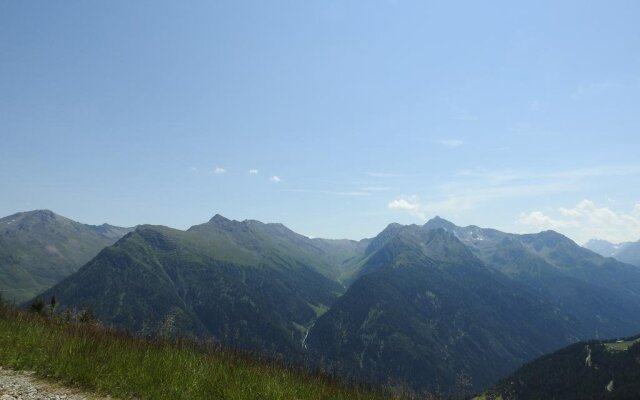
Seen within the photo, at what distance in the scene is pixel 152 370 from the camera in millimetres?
11172

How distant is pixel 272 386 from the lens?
10.9m

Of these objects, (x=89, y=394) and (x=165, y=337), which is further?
(x=165, y=337)

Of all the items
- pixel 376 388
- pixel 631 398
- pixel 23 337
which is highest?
pixel 23 337

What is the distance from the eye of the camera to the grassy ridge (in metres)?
10.3

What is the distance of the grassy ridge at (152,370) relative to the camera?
10331 millimetres

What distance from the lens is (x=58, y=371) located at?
11.0m

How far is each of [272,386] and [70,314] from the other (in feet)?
55.5

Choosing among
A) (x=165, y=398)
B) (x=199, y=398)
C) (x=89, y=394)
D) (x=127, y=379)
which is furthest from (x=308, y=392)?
(x=89, y=394)

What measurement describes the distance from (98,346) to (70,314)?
39.1 ft

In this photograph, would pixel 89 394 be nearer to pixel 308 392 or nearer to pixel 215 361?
pixel 215 361

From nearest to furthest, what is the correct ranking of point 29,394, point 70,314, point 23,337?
point 29,394, point 23,337, point 70,314

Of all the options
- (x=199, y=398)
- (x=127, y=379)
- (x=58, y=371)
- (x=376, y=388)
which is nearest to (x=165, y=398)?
(x=199, y=398)

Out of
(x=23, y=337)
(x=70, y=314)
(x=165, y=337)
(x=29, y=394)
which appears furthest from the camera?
(x=70, y=314)

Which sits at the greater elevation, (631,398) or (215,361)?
(215,361)
